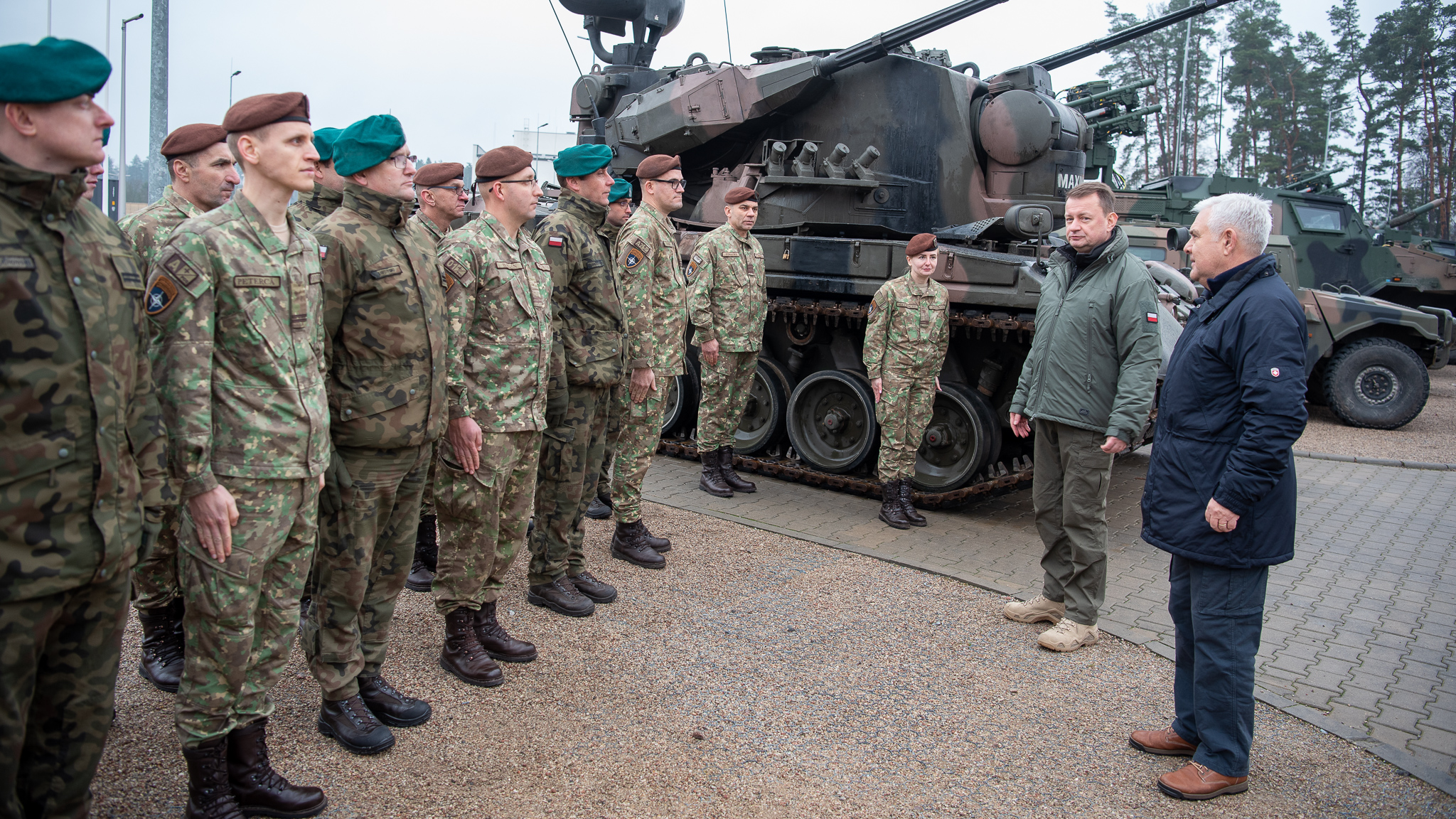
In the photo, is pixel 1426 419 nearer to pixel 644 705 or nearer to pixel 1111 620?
pixel 1111 620

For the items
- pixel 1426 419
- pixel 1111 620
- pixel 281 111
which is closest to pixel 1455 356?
pixel 1426 419

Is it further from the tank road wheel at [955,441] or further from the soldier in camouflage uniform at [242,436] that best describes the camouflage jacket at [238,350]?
the tank road wheel at [955,441]

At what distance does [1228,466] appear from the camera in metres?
3.34

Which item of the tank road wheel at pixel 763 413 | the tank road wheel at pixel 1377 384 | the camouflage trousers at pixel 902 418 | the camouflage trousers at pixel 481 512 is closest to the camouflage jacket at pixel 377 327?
the camouflage trousers at pixel 481 512

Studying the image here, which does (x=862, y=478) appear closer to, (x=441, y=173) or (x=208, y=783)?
(x=441, y=173)

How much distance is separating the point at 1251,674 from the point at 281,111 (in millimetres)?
3569

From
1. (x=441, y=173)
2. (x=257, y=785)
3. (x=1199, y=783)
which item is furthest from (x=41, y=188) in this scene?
(x=1199, y=783)

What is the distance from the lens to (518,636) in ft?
15.1

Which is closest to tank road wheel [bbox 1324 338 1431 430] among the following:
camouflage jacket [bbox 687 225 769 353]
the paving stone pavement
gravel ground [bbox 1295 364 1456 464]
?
gravel ground [bbox 1295 364 1456 464]

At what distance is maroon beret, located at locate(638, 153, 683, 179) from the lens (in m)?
5.80

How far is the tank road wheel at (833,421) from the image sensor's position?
7750 millimetres

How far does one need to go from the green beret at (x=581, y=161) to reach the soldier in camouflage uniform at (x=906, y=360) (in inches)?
101

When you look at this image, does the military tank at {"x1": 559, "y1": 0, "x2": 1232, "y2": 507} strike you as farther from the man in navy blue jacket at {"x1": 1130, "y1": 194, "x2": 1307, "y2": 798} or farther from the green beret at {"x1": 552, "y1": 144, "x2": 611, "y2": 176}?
the man in navy blue jacket at {"x1": 1130, "y1": 194, "x2": 1307, "y2": 798}

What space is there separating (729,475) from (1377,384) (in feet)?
29.4
